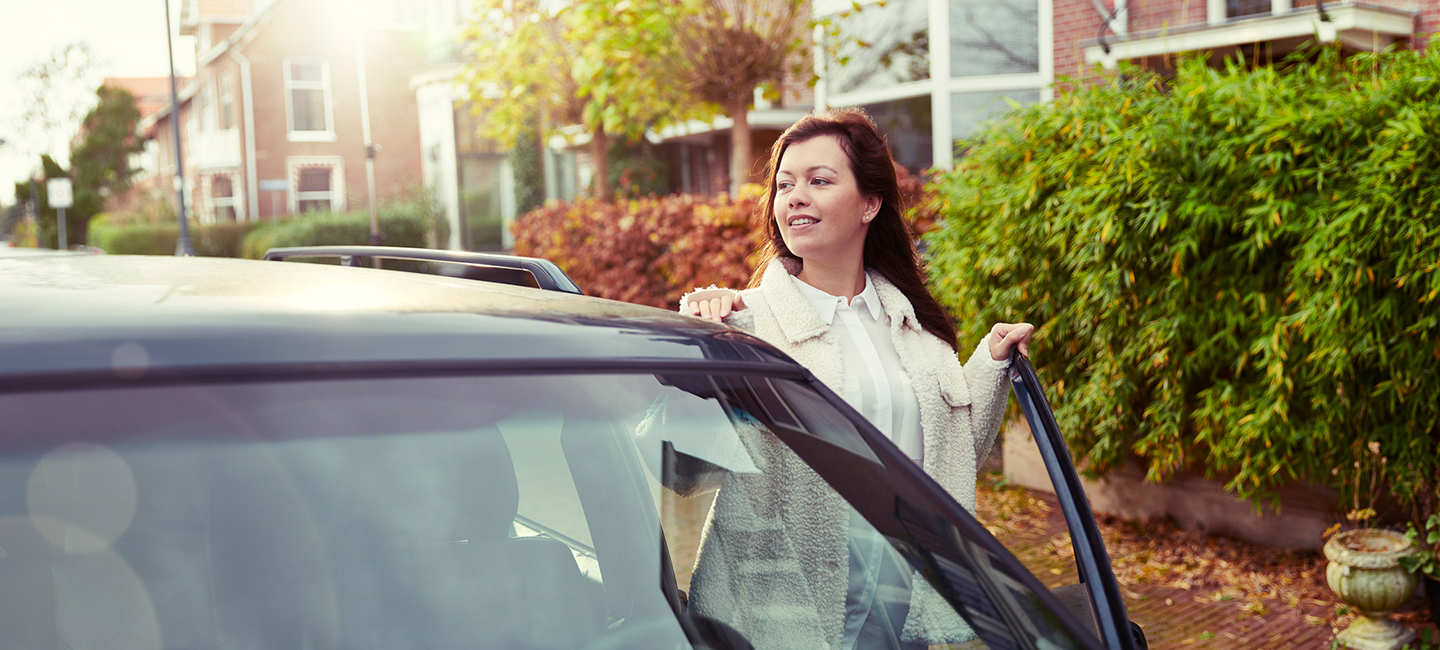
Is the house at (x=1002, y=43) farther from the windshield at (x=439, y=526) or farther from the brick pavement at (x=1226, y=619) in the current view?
the windshield at (x=439, y=526)

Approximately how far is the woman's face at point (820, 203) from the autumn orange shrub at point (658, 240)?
5091 millimetres

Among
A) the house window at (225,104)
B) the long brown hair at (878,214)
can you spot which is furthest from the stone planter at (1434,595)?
the house window at (225,104)

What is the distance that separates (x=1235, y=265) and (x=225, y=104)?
125 feet

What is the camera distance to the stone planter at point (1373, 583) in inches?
156

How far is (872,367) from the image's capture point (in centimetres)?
232

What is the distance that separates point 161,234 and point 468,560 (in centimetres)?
3647

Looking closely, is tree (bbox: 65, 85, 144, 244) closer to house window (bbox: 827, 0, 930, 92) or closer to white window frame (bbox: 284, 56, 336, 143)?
white window frame (bbox: 284, 56, 336, 143)

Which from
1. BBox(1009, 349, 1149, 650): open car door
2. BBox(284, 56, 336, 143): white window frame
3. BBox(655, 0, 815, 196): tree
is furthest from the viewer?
BBox(284, 56, 336, 143): white window frame

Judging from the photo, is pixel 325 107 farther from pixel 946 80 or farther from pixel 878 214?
pixel 878 214

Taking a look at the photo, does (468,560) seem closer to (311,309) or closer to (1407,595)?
(311,309)

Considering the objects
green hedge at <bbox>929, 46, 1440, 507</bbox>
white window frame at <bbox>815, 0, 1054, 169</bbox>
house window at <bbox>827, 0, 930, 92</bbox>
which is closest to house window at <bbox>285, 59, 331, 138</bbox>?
house window at <bbox>827, 0, 930, 92</bbox>

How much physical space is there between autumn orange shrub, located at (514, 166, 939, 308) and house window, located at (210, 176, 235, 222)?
2880 cm

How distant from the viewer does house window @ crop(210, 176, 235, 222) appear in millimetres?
36625

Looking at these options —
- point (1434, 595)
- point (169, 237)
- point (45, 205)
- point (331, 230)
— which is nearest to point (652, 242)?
point (1434, 595)
